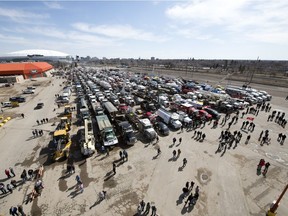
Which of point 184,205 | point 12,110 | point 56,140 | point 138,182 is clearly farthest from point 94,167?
point 12,110

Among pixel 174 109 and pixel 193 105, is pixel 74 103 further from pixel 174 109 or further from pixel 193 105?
pixel 193 105

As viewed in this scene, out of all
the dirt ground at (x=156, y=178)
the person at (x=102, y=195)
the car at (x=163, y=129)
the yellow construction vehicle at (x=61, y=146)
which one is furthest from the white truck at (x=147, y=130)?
the person at (x=102, y=195)

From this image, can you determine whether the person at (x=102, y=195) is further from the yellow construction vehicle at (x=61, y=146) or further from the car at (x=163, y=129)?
the car at (x=163, y=129)

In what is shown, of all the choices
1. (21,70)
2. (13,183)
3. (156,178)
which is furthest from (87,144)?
(21,70)

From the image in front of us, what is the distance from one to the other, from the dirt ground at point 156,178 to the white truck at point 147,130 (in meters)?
1.22

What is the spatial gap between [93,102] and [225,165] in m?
31.1

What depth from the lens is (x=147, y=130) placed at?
944 inches

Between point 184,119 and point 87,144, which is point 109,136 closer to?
point 87,144

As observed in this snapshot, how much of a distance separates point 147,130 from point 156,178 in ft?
27.7

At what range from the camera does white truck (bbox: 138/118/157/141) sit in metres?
23.4

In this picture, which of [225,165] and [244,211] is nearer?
[244,211]

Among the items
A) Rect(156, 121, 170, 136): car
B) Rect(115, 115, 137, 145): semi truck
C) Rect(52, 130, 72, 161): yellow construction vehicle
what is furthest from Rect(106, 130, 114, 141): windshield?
Rect(156, 121, 170, 136): car

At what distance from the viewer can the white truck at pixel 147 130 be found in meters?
23.4

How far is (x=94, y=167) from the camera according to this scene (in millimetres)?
18250
